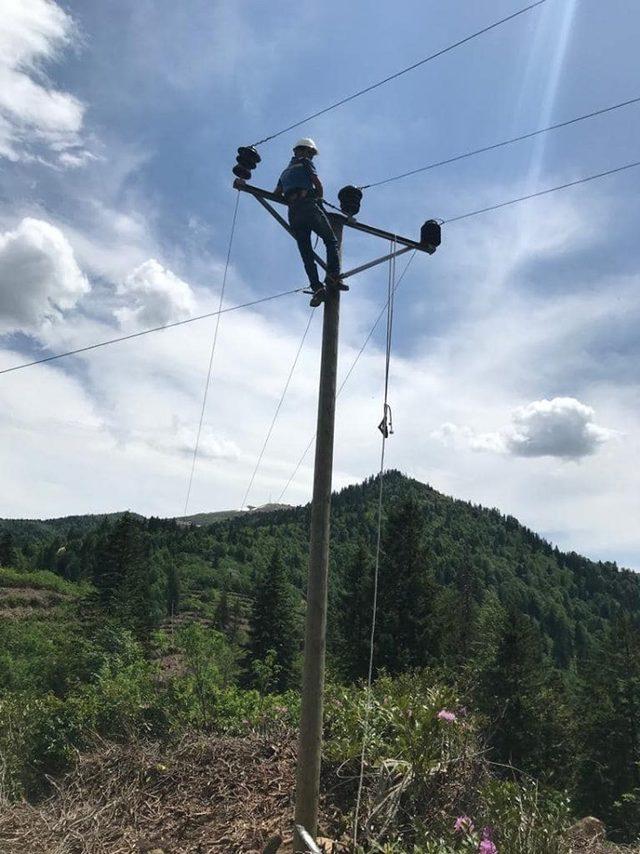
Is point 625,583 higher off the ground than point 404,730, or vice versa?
point 625,583

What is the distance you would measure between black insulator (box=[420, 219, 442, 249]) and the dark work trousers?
2.84 ft

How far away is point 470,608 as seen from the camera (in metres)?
49.2

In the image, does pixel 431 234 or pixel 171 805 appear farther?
pixel 171 805

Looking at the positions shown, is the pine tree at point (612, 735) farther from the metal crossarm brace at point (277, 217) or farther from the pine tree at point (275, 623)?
the metal crossarm brace at point (277, 217)

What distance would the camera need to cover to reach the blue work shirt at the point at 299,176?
16.7 ft

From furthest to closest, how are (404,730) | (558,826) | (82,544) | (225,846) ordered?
1. (82,544)
2. (404,730)
3. (225,846)
4. (558,826)

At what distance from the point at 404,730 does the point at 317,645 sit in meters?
1.79

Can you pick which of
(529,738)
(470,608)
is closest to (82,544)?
(470,608)

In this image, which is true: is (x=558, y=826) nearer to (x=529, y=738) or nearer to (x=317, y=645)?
(x=317, y=645)

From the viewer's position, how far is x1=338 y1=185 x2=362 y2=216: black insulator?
17.3 feet

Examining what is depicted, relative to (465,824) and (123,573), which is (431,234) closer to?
(465,824)

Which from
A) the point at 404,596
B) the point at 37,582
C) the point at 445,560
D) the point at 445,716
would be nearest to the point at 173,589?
the point at 37,582

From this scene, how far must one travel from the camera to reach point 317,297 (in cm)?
506

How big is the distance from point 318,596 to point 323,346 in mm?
2097
